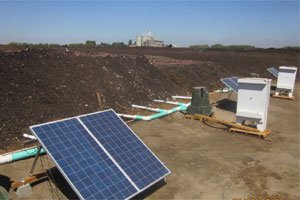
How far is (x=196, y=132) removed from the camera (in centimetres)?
1365

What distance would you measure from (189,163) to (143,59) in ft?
48.0

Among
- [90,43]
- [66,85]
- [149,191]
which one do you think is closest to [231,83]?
A: [66,85]

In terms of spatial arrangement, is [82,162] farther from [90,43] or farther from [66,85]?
[90,43]

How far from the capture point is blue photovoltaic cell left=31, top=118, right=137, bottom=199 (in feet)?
21.4

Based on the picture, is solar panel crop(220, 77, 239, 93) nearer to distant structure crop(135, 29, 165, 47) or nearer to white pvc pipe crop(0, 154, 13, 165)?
white pvc pipe crop(0, 154, 13, 165)

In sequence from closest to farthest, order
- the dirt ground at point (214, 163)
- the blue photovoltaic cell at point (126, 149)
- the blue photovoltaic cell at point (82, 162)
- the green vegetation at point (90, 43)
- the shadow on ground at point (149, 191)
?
the blue photovoltaic cell at point (82, 162)
the blue photovoltaic cell at point (126, 149)
the shadow on ground at point (149, 191)
the dirt ground at point (214, 163)
the green vegetation at point (90, 43)

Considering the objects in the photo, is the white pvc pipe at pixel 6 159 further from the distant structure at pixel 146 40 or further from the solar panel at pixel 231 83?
the distant structure at pixel 146 40

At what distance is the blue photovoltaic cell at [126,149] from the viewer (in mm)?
7449

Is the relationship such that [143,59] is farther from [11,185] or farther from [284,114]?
[11,185]

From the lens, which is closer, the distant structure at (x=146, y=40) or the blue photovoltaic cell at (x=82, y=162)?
the blue photovoltaic cell at (x=82, y=162)

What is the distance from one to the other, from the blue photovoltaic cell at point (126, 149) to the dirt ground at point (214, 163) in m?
0.68

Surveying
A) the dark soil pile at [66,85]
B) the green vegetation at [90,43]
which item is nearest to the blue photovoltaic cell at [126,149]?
the dark soil pile at [66,85]

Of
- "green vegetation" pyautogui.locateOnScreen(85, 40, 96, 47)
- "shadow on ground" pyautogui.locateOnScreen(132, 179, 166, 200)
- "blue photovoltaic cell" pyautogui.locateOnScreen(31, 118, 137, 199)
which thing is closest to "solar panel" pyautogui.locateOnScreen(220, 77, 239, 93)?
"shadow on ground" pyautogui.locateOnScreen(132, 179, 166, 200)

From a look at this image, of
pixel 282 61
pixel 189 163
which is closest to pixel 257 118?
pixel 189 163
